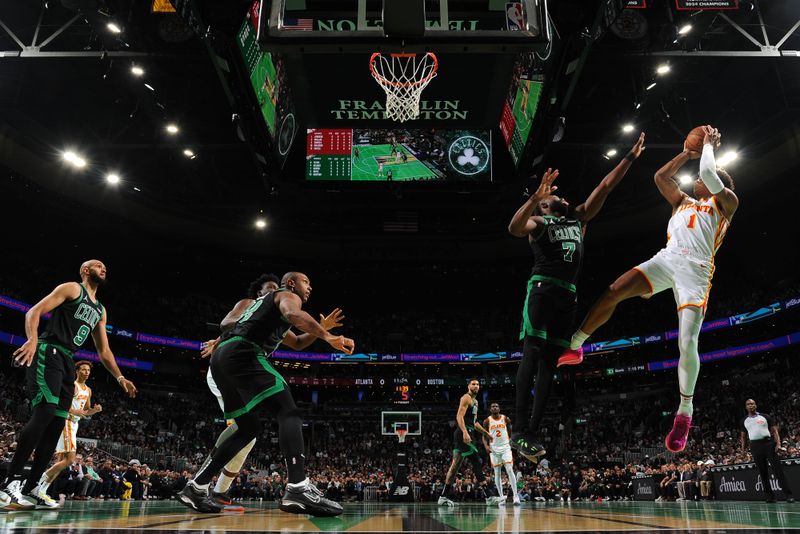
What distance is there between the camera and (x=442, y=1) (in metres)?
5.47

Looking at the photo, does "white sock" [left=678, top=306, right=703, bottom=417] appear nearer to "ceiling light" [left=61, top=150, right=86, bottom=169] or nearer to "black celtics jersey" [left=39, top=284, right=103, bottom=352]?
"black celtics jersey" [left=39, top=284, right=103, bottom=352]

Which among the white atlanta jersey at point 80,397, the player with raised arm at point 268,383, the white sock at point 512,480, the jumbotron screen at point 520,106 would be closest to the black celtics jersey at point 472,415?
the white sock at point 512,480

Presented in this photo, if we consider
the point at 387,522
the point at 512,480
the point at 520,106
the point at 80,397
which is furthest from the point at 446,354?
the point at 387,522

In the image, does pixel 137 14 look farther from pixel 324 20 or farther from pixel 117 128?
pixel 117 128

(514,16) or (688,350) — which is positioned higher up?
(514,16)

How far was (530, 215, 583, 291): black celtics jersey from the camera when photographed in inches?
191

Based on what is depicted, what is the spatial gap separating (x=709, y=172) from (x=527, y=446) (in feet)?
8.71

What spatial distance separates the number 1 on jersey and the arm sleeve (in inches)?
45.9

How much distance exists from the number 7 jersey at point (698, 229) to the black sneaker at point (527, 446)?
203cm

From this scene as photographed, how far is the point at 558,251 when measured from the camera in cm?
492

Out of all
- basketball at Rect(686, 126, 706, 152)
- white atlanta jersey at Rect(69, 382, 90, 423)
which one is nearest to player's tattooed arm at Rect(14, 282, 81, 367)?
white atlanta jersey at Rect(69, 382, 90, 423)

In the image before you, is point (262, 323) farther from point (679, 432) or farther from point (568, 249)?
point (679, 432)

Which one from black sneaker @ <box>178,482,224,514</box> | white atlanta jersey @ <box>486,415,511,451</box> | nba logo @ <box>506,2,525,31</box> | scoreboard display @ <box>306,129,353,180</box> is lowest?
black sneaker @ <box>178,482,224,514</box>

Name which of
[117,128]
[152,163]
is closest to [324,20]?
[117,128]
